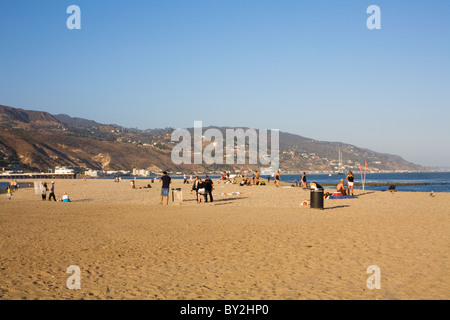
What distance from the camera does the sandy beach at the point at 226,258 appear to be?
19.3ft

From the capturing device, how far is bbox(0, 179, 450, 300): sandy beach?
589 centimetres

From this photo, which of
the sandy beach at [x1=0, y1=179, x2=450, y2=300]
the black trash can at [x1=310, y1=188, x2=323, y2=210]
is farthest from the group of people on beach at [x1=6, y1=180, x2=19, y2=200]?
the black trash can at [x1=310, y1=188, x2=323, y2=210]

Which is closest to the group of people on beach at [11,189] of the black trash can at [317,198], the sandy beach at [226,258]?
the sandy beach at [226,258]

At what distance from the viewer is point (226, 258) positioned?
26.8 ft

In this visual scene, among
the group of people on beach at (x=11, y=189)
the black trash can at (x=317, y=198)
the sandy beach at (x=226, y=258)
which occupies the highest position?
the black trash can at (x=317, y=198)

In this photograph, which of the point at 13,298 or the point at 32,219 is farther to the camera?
the point at 32,219

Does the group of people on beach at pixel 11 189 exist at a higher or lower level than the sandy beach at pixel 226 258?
lower

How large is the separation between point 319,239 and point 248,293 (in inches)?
193

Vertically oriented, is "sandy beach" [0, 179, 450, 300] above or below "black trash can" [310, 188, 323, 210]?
below

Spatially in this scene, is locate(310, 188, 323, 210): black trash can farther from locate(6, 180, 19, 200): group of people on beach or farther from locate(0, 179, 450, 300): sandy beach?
locate(6, 180, 19, 200): group of people on beach

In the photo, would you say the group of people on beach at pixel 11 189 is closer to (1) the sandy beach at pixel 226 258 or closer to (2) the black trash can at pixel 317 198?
(1) the sandy beach at pixel 226 258

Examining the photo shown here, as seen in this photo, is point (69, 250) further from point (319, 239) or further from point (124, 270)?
point (319, 239)

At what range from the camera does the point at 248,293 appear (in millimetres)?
5789
